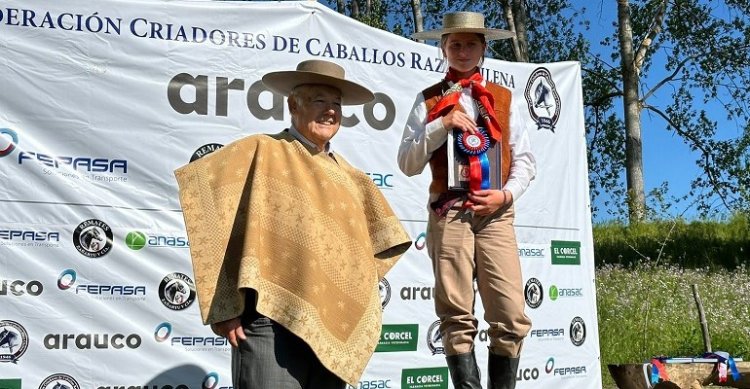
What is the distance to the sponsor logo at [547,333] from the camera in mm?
5449

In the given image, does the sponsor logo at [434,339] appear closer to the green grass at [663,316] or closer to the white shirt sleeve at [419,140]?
the white shirt sleeve at [419,140]

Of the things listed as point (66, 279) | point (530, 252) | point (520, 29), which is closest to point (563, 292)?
point (530, 252)

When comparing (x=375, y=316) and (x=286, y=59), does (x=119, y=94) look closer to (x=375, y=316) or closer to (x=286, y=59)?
(x=286, y=59)

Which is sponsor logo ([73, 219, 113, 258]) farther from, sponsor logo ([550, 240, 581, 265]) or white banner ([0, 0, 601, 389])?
sponsor logo ([550, 240, 581, 265])

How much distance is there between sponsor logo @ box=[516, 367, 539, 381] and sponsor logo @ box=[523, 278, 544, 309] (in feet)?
1.27

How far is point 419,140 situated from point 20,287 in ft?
6.50

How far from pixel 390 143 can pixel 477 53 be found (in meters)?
1.47

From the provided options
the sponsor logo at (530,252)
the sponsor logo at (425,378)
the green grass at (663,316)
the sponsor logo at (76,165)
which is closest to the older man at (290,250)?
the sponsor logo at (76,165)

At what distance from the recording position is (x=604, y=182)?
20.5m

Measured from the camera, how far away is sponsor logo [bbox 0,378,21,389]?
3965 millimetres

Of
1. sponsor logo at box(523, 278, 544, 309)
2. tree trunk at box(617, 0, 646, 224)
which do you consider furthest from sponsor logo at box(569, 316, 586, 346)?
tree trunk at box(617, 0, 646, 224)

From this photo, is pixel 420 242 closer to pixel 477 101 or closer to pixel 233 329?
pixel 477 101

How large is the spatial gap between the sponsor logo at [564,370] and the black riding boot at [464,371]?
2169mm

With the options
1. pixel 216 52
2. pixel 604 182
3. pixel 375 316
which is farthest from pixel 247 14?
pixel 604 182
